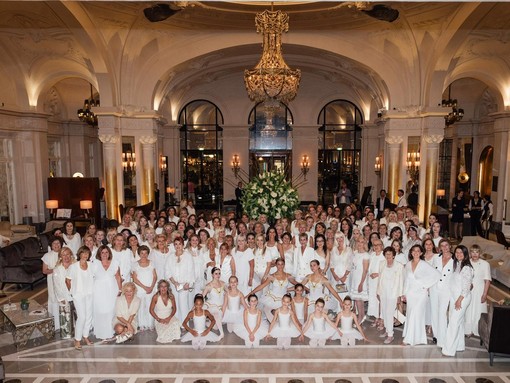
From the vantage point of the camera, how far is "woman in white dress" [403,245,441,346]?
684 centimetres

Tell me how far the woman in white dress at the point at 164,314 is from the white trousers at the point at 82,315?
3.57 ft

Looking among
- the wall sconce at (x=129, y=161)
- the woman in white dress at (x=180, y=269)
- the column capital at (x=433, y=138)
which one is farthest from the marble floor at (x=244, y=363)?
the wall sconce at (x=129, y=161)

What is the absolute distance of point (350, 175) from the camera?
23.7 m

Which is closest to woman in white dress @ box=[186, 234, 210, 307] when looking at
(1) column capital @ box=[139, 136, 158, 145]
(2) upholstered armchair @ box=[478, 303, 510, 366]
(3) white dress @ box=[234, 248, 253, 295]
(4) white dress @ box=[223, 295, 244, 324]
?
(3) white dress @ box=[234, 248, 253, 295]

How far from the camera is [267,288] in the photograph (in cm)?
828

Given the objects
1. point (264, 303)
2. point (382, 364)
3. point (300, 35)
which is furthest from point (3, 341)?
point (300, 35)

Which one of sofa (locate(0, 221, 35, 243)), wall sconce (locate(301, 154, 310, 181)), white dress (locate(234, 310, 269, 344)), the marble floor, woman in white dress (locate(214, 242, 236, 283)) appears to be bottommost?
the marble floor

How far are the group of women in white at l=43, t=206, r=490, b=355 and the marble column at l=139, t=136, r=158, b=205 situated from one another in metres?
7.67

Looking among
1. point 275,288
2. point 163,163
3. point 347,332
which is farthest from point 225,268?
point 163,163

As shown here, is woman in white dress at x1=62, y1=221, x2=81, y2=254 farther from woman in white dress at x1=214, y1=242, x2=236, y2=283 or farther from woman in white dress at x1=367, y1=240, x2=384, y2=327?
woman in white dress at x1=367, y1=240, x2=384, y2=327

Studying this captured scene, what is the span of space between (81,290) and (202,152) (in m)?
17.0

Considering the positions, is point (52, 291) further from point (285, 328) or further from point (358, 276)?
point (358, 276)

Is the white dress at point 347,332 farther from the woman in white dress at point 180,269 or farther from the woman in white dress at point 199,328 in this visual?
the woman in white dress at point 180,269

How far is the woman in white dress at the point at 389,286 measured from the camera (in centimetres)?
719
